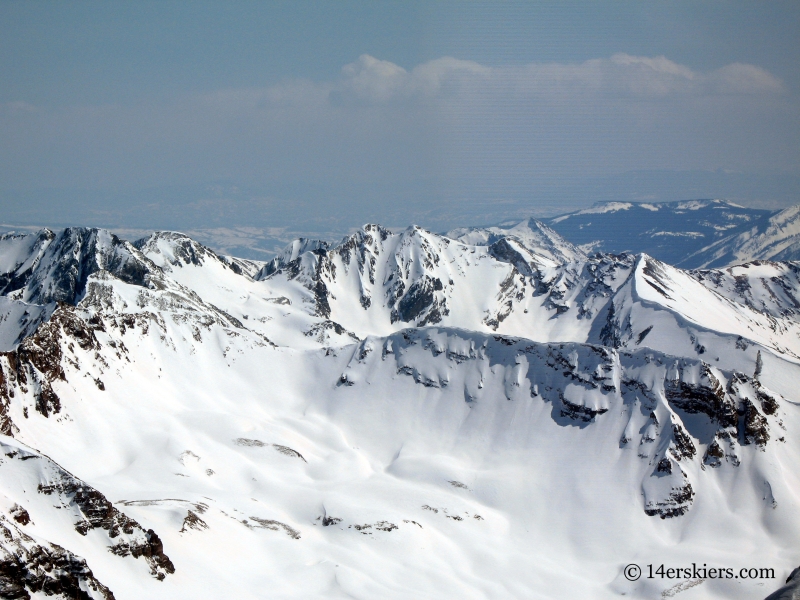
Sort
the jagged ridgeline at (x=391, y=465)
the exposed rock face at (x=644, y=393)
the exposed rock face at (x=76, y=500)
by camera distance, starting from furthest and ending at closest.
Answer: the exposed rock face at (x=644, y=393) → the jagged ridgeline at (x=391, y=465) → the exposed rock face at (x=76, y=500)

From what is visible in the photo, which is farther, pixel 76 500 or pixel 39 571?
pixel 76 500

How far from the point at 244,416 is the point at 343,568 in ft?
232

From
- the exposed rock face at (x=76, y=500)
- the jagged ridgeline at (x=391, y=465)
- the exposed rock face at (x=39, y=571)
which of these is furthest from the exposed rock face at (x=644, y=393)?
the exposed rock face at (x=39, y=571)

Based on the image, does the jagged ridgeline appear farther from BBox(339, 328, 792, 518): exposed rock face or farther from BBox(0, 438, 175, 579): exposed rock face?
BBox(339, 328, 792, 518): exposed rock face

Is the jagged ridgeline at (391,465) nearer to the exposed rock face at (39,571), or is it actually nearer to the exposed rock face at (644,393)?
the exposed rock face at (644,393)

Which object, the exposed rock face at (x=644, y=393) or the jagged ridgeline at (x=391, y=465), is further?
the exposed rock face at (x=644, y=393)

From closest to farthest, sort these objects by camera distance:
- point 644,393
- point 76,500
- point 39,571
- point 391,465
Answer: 1. point 39,571
2. point 76,500
3. point 644,393
4. point 391,465

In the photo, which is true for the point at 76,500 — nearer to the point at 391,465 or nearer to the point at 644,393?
the point at 391,465

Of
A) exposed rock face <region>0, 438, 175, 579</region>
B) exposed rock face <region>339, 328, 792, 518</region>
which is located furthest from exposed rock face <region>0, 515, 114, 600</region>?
exposed rock face <region>339, 328, 792, 518</region>

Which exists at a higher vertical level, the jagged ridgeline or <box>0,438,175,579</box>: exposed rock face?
<box>0,438,175,579</box>: exposed rock face

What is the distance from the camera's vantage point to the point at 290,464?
527 feet

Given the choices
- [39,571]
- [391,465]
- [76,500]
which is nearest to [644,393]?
[391,465]

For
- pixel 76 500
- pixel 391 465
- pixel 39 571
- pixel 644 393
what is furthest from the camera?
pixel 391 465

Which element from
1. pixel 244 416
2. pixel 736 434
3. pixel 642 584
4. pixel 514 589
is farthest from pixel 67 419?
pixel 736 434
